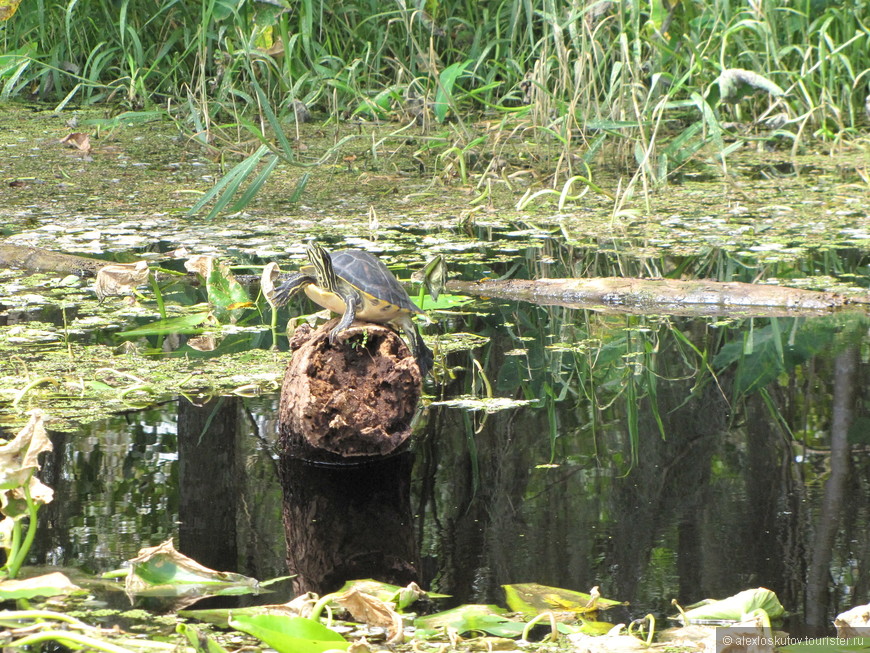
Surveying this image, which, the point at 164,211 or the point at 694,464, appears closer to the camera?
the point at 694,464

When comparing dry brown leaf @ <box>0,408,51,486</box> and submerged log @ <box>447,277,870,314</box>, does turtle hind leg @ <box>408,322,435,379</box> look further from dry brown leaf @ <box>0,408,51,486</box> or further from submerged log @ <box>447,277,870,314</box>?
dry brown leaf @ <box>0,408,51,486</box>

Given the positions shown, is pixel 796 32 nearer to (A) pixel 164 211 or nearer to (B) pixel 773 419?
(A) pixel 164 211

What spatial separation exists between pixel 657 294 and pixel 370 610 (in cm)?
184

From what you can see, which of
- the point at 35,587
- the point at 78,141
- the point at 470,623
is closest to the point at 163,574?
the point at 35,587

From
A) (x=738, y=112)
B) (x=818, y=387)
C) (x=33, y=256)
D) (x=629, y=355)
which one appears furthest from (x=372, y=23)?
(x=818, y=387)

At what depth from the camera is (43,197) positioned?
4.37 meters

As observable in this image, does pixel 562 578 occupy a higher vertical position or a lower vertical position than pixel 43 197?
lower

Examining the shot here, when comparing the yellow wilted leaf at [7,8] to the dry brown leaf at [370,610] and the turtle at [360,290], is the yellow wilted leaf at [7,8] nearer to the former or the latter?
the turtle at [360,290]

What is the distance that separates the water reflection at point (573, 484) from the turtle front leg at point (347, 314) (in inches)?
10.3

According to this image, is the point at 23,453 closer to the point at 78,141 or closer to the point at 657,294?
the point at 657,294

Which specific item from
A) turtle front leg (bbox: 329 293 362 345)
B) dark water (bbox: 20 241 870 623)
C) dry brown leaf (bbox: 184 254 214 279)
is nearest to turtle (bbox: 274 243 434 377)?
turtle front leg (bbox: 329 293 362 345)

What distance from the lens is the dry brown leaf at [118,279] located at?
2.86 meters

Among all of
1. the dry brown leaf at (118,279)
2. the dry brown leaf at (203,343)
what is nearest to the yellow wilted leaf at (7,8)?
the dry brown leaf at (118,279)

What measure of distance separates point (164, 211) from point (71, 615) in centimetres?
284
